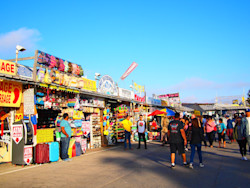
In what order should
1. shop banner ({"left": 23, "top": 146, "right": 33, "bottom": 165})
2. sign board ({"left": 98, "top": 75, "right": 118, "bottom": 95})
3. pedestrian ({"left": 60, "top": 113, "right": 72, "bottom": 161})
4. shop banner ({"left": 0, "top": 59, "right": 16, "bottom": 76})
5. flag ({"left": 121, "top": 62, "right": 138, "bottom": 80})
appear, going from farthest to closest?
flag ({"left": 121, "top": 62, "right": 138, "bottom": 80}) < sign board ({"left": 98, "top": 75, "right": 118, "bottom": 95}) < pedestrian ({"left": 60, "top": 113, "right": 72, "bottom": 161}) < shop banner ({"left": 23, "top": 146, "right": 33, "bottom": 165}) < shop banner ({"left": 0, "top": 59, "right": 16, "bottom": 76})

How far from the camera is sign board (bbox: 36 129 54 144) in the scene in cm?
953

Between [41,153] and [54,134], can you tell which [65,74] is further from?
[41,153]

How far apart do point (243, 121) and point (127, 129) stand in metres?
6.23

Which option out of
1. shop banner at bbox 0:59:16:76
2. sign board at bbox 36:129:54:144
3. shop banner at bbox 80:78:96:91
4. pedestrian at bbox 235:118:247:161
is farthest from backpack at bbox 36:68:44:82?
pedestrian at bbox 235:118:247:161

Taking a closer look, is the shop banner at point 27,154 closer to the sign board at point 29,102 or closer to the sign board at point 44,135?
the sign board at point 44,135

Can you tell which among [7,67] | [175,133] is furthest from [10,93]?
[175,133]

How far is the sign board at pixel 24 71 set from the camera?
28.3 ft

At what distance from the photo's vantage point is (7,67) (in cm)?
807

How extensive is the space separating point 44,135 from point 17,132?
152 cm

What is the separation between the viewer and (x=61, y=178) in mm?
6395

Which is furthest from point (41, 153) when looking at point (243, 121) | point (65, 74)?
point (243, 121)

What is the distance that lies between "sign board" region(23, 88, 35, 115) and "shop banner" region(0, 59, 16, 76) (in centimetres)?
107

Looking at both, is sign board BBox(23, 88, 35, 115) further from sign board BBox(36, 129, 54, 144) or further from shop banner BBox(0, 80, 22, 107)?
sign board BBox(36, 129, 54, 144)

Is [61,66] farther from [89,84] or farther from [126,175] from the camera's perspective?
[126,175]
